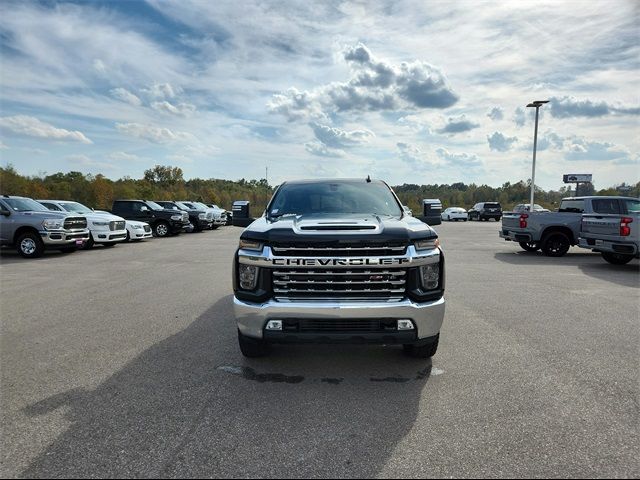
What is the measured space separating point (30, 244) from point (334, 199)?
38.0 ft

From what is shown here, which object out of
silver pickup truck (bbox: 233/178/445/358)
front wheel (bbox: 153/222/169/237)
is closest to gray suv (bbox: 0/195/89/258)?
front wheel (bbox: 153/222/169/237)

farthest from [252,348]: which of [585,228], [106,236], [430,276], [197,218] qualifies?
[197,218]

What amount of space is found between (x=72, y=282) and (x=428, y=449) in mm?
8398

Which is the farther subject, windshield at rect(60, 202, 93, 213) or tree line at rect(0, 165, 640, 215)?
tree line at rect(0, 165, 640, 215)

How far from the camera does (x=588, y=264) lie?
11891 millimetres

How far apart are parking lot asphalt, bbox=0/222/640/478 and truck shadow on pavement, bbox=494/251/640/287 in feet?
10.7

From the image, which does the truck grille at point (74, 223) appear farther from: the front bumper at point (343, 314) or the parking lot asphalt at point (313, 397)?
the front bumper at point (343, 314)

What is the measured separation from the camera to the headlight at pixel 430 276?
396 cm

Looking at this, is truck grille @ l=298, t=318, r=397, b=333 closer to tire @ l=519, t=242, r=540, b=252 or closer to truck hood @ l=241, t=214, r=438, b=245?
truck hood @ l=241, t=214, r=438, b=245

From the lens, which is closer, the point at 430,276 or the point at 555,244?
the point at 430,276

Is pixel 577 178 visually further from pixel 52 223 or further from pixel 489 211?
pixel 52 223

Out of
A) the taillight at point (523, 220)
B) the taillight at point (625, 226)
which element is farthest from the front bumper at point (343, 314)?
the taillight at point (523, 220)

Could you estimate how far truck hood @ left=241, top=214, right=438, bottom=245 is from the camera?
12.7ft

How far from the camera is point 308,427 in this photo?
126 inches
